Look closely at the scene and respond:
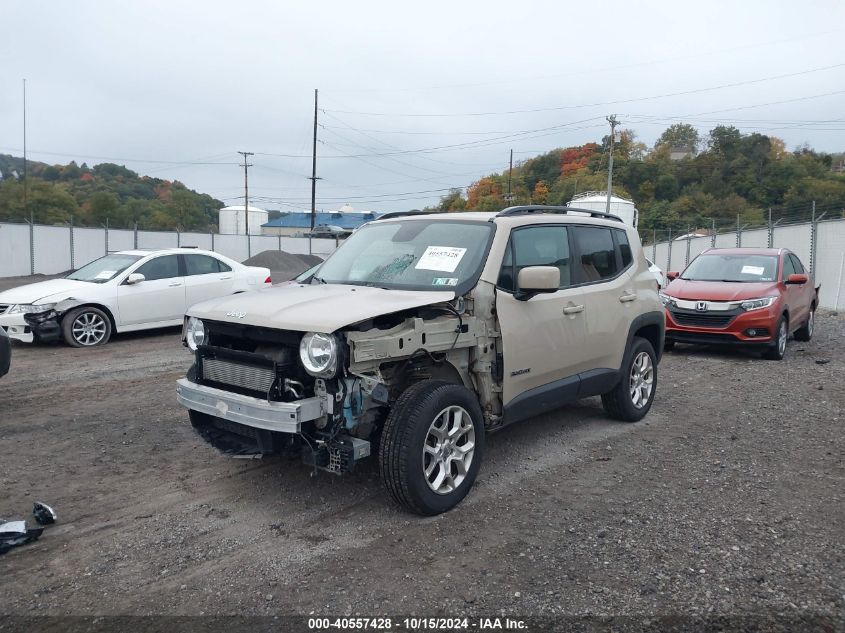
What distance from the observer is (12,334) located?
9867 mm

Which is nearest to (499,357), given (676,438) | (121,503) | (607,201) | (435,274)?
(435,274)

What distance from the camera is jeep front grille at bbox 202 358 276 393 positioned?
4020 millimetres

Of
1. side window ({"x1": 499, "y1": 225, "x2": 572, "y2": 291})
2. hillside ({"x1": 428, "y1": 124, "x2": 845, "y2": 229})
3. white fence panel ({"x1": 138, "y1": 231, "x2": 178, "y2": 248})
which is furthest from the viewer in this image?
hillside ({"x1": 428, "y1": 124, "x2": 845, "y2": 229})

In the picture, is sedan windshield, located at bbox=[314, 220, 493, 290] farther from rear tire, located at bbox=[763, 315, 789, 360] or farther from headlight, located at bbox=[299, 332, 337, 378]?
→ rear tire, located at bbox=[763, 315, 789, 360]

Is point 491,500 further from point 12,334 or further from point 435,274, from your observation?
point 12,334

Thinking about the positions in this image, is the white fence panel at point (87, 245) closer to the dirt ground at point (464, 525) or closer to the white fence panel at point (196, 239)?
the white fence panel at point (196, 239)

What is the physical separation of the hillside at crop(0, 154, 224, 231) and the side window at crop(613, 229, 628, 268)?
50778mm

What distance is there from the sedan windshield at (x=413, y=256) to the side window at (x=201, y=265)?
21.8 ft

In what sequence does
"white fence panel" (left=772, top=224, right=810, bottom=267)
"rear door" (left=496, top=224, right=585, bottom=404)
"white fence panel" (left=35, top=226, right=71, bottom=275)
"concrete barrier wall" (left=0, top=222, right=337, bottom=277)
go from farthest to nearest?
"white fence panel" (left=35, top=226, right=71, bottom=275), "concrete barrier wall" (left=0, top=222, right=337, bottom=277), "white fence panel" (left=772, top=224, right=810, bottom=267), "rear door" (left=496, top=224, right=585, bottom=404)

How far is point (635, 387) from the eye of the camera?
6.45 meters

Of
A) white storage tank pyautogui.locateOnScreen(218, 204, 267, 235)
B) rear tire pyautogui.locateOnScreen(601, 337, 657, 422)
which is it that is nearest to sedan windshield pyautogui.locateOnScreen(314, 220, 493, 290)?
rear tire pyautogui.locateOnScreen(601, 337, 657, 422)

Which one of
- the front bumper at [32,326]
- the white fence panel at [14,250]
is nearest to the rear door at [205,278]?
the front bumper at [32,326]

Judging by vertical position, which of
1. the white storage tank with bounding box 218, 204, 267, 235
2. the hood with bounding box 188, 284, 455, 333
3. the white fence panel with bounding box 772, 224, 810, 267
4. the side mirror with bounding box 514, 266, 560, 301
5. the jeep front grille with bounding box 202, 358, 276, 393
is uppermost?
the white storage tank with bounding box 218, 204, 267, 235

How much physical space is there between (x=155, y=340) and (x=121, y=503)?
7.31m
